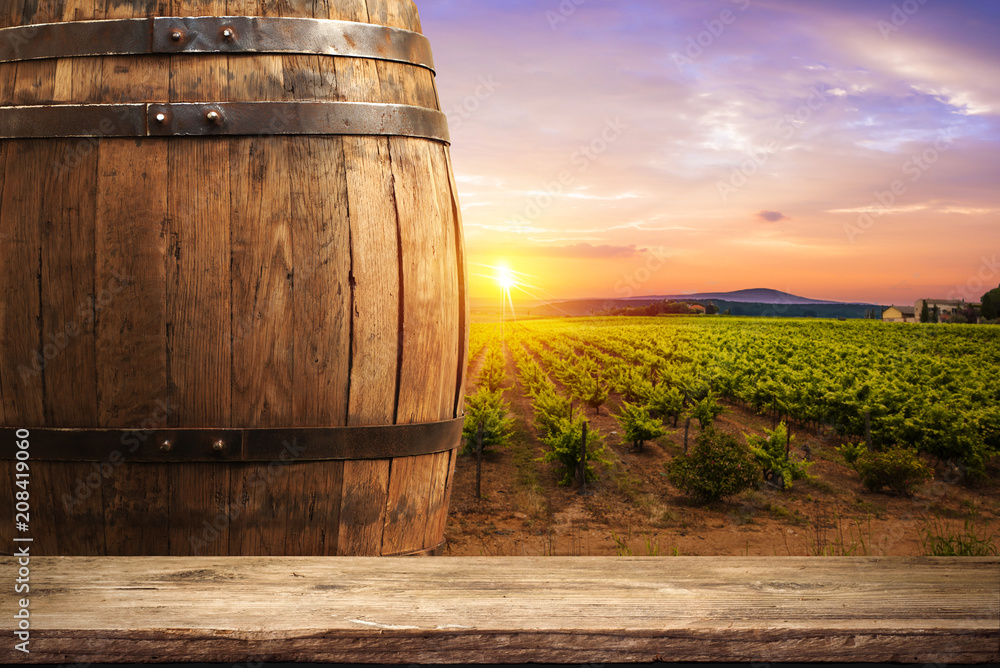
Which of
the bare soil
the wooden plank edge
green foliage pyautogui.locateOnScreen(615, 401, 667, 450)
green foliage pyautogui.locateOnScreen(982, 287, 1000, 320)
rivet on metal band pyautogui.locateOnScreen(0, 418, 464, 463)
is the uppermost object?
green foliage pyautogui.locateOnScreen(982, 287, 1000, 320)

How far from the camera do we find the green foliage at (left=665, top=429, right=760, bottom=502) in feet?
25.4

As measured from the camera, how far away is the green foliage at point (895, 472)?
28.8 feet

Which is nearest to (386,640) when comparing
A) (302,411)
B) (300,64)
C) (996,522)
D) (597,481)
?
(302,411)

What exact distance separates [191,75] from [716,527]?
6.66 m

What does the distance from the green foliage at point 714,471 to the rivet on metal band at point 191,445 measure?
640cm

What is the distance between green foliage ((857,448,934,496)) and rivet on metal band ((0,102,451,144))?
8.75 meters

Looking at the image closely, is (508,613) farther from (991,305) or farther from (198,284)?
(991,305)

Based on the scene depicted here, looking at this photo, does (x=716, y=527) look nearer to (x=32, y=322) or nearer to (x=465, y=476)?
(x=465, y=476)

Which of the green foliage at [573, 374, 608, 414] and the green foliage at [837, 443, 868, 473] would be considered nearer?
the green foliage at [837, 443, 868, 473]

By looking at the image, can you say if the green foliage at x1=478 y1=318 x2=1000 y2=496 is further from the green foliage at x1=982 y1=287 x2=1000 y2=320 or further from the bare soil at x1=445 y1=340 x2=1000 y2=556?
the green foliage at x1=982 y1=287 x2=1000 y2=320

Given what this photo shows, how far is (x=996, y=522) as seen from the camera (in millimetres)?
8281

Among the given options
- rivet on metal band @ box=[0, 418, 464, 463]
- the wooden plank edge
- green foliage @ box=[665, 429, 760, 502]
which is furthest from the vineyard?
the wooden plank edge

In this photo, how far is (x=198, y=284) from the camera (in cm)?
195

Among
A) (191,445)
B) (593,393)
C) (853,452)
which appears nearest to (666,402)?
(593,393)
